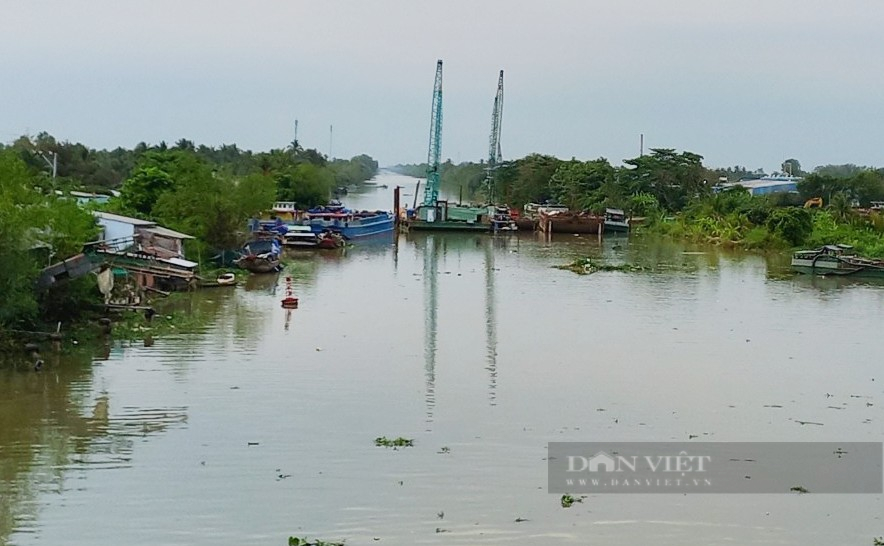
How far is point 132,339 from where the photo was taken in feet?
46.7

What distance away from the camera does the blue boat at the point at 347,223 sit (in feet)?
111

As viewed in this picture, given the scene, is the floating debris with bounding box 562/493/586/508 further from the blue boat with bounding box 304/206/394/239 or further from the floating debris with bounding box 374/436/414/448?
the blue boat with bounding box 304/206/394/239

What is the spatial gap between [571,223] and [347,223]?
9258 mm

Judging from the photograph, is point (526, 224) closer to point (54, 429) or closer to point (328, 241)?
point (328, 241)

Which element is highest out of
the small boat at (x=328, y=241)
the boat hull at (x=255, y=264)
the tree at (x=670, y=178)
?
the tree at (x=670, y=178)

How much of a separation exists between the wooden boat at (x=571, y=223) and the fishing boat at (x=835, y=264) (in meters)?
14.2

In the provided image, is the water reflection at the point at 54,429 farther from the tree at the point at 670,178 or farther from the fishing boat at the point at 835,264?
the tree at the point at 670,178

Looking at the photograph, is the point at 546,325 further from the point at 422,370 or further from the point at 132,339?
the point at 132,339

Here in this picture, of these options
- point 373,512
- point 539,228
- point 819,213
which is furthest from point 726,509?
point 539,228

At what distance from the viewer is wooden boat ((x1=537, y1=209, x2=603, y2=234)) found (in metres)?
40.2

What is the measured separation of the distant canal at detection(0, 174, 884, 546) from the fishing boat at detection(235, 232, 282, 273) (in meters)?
2.30

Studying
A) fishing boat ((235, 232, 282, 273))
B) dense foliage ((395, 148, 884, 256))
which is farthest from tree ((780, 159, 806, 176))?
fishing boat ((235, 232, 282, 273))

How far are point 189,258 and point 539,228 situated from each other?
22.0m

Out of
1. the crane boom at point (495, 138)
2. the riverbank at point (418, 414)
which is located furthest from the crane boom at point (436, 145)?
the riverbank at point (418, 414)
